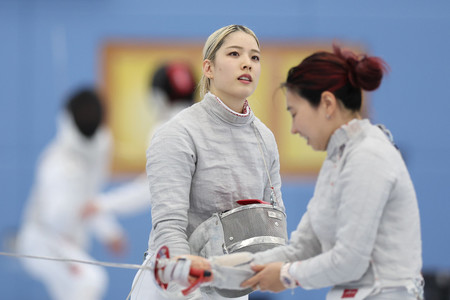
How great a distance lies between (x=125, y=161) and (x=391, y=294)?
13.9 ft

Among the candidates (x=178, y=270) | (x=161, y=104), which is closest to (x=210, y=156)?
(x=178, y=270)

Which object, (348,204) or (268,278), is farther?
(268,278)

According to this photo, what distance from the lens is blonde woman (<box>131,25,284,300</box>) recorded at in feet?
7.72

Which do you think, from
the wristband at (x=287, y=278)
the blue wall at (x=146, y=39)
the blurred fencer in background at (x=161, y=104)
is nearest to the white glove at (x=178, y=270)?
the wristband at (x=287, y=278)

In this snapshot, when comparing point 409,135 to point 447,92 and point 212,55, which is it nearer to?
point 447,92

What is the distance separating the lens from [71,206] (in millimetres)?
4879

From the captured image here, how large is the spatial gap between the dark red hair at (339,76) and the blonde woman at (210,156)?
427mm

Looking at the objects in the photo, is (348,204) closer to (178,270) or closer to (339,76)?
(339,76)

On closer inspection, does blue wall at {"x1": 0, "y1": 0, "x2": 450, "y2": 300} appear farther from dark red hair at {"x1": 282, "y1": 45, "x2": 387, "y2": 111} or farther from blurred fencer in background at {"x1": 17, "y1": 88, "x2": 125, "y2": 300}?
dark red hair at {"x1": 282, "y1": 45, "x2": 387, "y2": 111}

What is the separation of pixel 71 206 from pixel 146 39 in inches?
67.3

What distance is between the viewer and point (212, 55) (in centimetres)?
253

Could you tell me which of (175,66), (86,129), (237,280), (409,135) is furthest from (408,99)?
(237,280)

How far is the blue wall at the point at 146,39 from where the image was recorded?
5.98m

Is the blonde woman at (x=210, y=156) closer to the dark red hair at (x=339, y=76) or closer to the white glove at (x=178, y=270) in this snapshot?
the white glove at (x=178, y=270)
